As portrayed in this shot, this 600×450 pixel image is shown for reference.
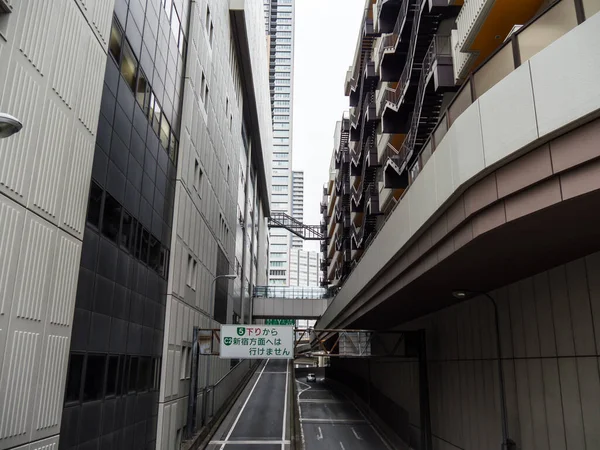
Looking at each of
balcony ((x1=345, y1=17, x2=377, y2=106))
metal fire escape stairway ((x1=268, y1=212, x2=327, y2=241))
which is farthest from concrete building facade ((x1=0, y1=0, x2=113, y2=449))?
metal fire escape stairway ((x1=268, y1=212, x2=327, y2=241))

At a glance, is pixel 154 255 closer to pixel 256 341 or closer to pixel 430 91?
pixel 256 341

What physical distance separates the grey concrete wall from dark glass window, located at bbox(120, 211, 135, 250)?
12928 mm

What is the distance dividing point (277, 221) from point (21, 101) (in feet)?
329

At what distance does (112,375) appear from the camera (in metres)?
16.7

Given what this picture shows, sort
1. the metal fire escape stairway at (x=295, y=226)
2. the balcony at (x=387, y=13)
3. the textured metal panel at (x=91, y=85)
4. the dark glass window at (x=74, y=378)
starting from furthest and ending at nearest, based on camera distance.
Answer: the metal fire escape stairway at (x=295, y=226)
the balcony at (x=387, y=13)
the textured metal panel at (x=91, y=85)
the dark glass window at (x=74, y=378)

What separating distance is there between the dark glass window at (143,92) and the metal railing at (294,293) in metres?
53.7

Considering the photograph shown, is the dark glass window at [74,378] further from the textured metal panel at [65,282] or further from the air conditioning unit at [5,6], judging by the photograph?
the air conditioning unit at [5,6]

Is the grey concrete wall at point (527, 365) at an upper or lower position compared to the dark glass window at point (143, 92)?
lower

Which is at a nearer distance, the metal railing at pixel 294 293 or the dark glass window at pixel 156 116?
the dark glass window at pixel 156 116

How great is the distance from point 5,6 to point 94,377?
33.2 feet

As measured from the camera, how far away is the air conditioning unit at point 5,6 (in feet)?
31.8

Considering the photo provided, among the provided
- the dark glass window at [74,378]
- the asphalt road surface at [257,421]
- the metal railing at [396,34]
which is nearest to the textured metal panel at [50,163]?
the dark glass window at [74,378]

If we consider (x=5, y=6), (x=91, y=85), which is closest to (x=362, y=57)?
(x=91, y=85)

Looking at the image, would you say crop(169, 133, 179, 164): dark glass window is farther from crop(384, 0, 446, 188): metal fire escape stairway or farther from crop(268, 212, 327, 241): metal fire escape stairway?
crop(268, 212, 327, 241): metal fire escape stairway
